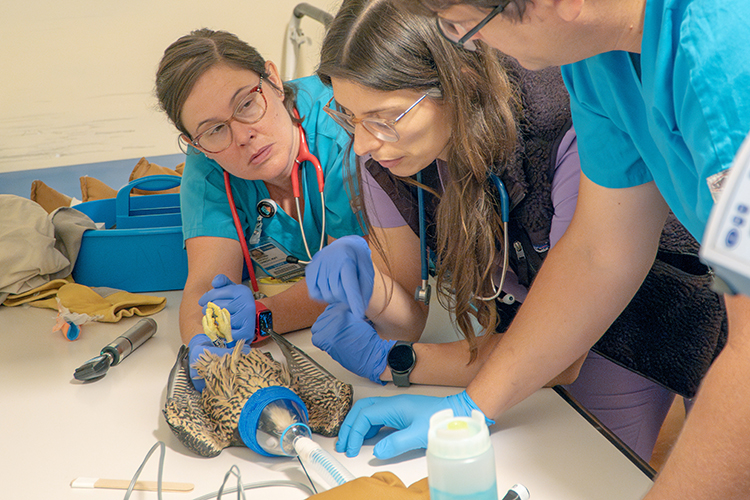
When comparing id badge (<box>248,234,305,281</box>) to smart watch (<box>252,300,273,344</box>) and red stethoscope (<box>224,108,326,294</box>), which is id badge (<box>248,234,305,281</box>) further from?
smart watch (<box>252,300,273,344</box>)

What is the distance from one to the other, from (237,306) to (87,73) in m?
1.95

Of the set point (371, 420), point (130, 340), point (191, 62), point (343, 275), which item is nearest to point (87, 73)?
point (191, 62)

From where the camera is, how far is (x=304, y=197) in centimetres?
160

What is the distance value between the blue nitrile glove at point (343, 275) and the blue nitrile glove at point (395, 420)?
28cm

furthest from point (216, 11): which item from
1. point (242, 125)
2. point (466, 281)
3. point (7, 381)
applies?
point (466, 281)

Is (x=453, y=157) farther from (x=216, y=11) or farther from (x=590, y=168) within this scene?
(x=216, y=11)

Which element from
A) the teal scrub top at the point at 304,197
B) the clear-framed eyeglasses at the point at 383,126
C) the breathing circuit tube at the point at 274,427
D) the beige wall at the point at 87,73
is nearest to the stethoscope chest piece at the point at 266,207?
the teal scrub top at the point at 304,197

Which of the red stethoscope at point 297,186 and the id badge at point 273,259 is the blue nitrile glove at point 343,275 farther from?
the id badge at point 273,259

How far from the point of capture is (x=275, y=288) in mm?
1600

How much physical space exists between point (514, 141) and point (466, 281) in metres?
0.27

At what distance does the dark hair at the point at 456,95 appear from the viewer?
0.99 metres

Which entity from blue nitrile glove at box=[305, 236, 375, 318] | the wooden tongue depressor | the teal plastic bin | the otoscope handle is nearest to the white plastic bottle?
the wooden tongue depressor

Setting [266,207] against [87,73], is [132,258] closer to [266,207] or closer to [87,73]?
[266,207]

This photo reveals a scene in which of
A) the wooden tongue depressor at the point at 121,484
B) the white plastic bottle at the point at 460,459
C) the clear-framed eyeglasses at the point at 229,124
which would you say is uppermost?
the clear-framed eyeglasses at the point at 229,124
